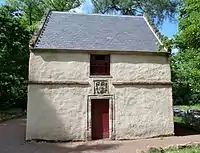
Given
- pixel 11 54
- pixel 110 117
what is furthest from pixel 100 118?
pixel 11 54

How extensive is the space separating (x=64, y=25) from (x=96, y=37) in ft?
8.19

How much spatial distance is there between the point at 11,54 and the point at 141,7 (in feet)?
67.1

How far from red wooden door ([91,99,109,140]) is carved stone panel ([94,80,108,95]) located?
0.51 meters

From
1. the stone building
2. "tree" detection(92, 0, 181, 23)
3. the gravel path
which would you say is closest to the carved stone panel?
the stone building

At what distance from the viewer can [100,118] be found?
56.5 feet

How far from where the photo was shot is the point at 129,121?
17.1m

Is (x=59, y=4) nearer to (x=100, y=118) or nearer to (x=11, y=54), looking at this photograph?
(x=11, y=54)

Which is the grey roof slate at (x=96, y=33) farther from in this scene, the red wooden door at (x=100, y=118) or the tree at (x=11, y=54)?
the tree at (x=11, y=54)

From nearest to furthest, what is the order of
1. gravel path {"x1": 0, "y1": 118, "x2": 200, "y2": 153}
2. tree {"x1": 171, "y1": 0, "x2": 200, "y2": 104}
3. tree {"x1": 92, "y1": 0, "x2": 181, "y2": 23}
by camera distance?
gravel path {"x1": 0, "y1": 118, "x2": 200, "y2": 153}, tree {"x1": 171, "y1": 0, "x2": 200, "y2": 104}, tree {"x1": 92, "y1": 0, "x2": 181, "y2": 23}

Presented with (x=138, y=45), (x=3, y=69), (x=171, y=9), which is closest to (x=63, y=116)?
(x=138, y=45)

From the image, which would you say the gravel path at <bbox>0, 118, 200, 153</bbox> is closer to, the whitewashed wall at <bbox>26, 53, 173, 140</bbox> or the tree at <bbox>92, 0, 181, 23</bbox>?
the whitewashed wall at <bbox>26, 53, 173, 140</bbox>

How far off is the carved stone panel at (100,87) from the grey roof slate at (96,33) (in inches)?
77.7

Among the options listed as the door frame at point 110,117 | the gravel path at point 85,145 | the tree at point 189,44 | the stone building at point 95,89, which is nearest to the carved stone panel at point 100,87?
the stone building at point 95,89

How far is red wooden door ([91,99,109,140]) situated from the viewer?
56.1 ft
